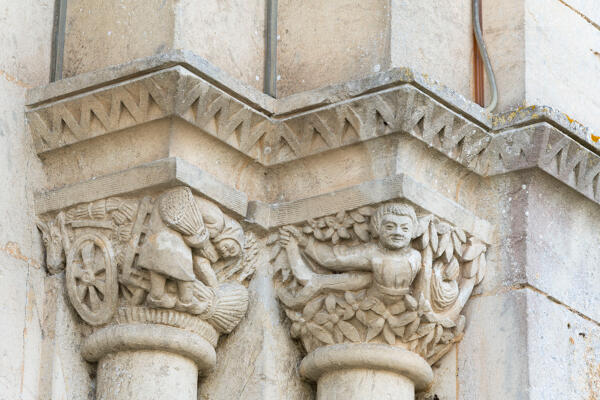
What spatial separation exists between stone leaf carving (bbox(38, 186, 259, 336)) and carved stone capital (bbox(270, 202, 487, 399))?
0.18 meters

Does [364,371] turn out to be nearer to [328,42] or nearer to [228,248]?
[228,248]

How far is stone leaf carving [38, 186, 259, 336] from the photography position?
5633mm

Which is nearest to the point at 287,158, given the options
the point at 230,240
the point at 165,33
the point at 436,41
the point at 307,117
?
the point at 307,117

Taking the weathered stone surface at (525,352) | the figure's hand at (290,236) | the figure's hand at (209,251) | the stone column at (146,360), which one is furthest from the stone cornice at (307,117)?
the stone column at (146,360)

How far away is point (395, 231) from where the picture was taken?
5695mm

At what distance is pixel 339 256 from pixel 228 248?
350 millimetres

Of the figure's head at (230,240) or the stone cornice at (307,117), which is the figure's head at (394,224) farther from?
the figure's head at (230,240)

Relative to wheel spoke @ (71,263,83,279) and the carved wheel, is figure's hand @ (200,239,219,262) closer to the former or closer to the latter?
the carved wheel

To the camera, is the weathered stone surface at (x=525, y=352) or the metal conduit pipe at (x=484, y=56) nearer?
the weathered stone surface at (x=525, y=352)

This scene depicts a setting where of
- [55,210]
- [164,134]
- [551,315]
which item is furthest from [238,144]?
[551,315]

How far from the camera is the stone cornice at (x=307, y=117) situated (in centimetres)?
569

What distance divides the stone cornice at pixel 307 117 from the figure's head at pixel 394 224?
0.24 metres

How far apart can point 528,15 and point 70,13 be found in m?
1.56

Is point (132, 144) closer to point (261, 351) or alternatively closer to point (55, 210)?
point (55, 210)
